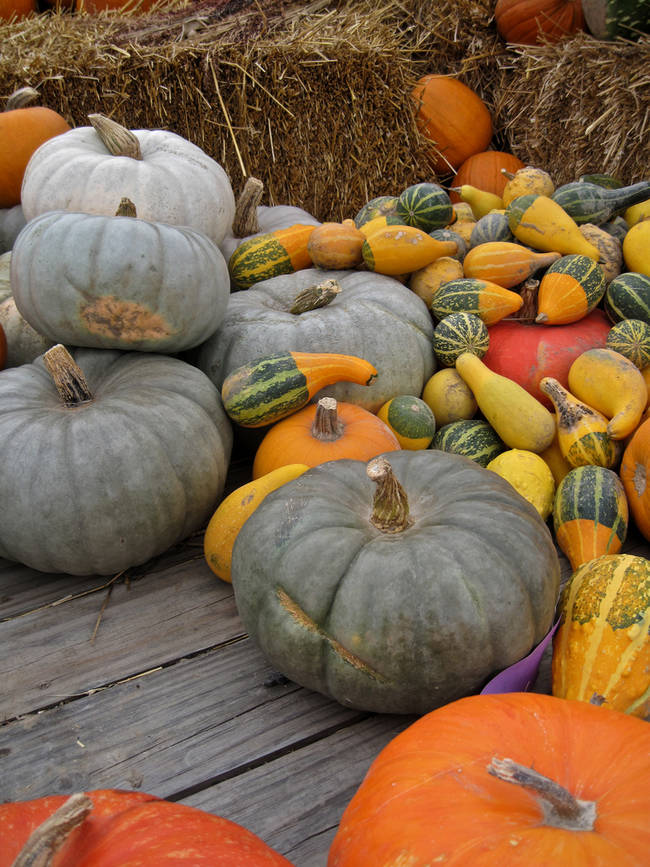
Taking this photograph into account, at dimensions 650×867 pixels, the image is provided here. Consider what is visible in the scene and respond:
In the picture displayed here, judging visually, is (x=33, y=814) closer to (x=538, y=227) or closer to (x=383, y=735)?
(x=383, y=735)

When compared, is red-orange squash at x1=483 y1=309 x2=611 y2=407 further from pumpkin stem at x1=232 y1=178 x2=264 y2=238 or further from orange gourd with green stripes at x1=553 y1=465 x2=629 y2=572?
pumpkin stem at x1=232 y1=178 x2=264 y2=238

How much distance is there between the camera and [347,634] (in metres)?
1.45

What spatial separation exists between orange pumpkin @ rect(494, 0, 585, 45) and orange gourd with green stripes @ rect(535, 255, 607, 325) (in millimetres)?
2716

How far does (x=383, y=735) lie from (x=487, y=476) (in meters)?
0.67

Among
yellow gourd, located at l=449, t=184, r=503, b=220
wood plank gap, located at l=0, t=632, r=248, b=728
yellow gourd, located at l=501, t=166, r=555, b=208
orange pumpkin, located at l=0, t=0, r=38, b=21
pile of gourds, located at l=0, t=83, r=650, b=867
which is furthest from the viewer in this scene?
orange pumpkin, located at l=0, t=0, r=38, b=21

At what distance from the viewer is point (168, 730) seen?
158cm

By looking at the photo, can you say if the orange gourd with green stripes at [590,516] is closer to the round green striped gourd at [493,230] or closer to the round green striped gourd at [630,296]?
the round green striped gourd at [630,296]

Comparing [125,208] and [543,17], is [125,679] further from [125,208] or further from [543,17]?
[543,17]

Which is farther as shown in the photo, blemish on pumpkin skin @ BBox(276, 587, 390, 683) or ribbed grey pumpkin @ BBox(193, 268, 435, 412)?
ribbed grey pumpkin @ BBox(193, 268, 435, 412)

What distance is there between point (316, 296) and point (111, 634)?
140cm

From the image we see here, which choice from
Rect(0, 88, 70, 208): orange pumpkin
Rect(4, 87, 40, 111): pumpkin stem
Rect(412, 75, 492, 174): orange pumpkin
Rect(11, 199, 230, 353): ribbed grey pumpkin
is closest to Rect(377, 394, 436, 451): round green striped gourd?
Rect(11, 199, 230, 353): ribbed grey pumpkin

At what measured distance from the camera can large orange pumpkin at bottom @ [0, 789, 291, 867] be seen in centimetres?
87

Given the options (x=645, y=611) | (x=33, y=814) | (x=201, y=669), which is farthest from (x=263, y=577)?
(x=645, y=611)

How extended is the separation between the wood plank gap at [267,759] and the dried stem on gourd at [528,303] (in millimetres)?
1801
